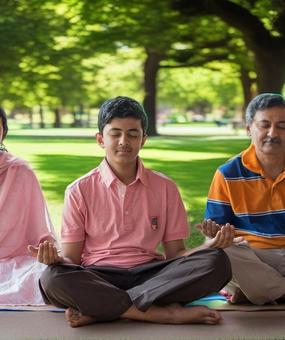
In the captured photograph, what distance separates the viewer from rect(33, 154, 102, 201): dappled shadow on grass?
8784 mm

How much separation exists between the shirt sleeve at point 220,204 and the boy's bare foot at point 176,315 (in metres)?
0.63

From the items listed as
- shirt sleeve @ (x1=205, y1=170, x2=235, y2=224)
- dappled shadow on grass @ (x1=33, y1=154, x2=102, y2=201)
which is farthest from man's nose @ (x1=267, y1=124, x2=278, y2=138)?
dappled shadow on grass @ (x1=33, y1=154, x2=102, y2=201)

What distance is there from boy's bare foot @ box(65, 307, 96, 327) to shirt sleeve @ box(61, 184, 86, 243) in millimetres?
408

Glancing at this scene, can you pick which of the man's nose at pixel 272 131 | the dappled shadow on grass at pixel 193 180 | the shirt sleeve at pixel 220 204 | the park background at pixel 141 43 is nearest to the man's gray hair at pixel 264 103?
the man's nose at pixel 272 131

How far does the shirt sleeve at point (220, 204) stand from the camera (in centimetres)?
363

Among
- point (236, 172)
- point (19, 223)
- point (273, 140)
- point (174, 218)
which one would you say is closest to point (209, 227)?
point (174, 218)

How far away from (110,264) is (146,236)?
0.26m

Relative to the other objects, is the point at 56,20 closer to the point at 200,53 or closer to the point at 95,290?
the point at 200,53

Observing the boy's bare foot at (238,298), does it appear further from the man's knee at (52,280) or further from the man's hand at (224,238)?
the man's knee at (52,280)

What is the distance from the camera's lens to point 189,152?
15594mm

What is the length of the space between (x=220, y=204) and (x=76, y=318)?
1089 mm

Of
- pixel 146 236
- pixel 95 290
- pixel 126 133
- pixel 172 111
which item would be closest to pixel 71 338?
pixel 95 290

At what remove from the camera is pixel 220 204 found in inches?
143

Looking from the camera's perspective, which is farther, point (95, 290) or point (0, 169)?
point (0, 169)
